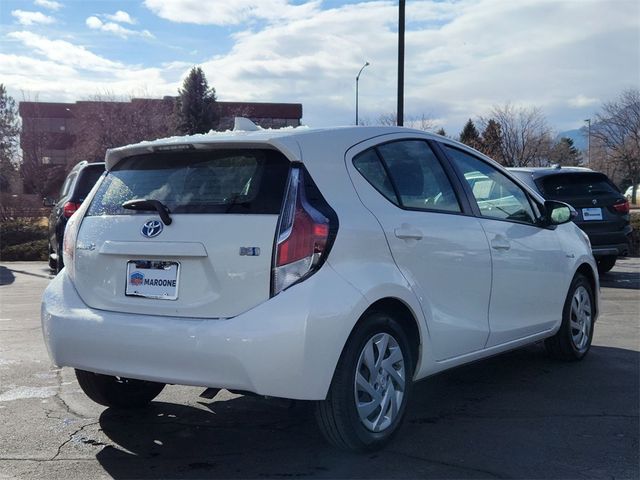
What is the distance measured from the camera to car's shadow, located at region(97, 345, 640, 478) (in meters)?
3.75

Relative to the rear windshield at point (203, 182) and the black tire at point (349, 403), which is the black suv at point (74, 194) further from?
the black tire at point (349, 403)

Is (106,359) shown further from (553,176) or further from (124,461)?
(553,176)

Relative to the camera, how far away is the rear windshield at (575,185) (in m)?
11.1

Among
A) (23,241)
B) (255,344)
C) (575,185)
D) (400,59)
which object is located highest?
(400,59)

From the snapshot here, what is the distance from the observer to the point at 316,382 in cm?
349

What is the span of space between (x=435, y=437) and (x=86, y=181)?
8273 millimetres

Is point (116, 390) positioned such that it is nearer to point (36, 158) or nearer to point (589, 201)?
point (589, 201)

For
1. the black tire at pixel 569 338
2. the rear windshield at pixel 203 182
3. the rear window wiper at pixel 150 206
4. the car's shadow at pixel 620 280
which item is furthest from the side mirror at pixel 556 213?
the car's shadow at pixel 620 280

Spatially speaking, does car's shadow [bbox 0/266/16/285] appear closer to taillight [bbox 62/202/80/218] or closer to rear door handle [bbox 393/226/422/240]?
taillight [bbox 62/202/80/218]

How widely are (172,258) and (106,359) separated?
0.64 metres

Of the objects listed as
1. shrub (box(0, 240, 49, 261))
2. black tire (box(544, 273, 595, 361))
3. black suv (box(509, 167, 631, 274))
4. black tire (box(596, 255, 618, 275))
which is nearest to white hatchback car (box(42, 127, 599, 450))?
black tire (box(544, 273, 595, 361))

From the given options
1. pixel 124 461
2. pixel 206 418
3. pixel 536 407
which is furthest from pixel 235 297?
pixel 536 407

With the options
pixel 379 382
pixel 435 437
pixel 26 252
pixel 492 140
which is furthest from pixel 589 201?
pixel 492 140

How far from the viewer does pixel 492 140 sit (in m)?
31.7
